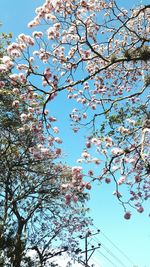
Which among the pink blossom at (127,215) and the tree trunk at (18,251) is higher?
the tree trunk at (18,251)

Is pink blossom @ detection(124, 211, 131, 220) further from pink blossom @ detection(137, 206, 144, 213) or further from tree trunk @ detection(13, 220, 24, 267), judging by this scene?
tree trunk @ detection(13, 220, 24, 267)

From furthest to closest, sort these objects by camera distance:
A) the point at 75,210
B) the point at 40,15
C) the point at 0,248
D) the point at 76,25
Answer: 1. the point at 75,210
2. the point at 0,248
3. the point at 40,15
4. the point at 76,25

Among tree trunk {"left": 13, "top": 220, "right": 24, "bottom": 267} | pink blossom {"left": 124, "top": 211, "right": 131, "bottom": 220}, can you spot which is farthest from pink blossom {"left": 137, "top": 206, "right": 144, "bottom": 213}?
tree trunk {"left": 13, "top": 220, "right": 24, "bottom": 267}

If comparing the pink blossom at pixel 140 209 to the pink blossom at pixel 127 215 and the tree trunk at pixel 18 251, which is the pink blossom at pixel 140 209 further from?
the tree trunk at pixel 18 251

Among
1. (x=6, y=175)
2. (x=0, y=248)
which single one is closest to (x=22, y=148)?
(x=6, y=175)

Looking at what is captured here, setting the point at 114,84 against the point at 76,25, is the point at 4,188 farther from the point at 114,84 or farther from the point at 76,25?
the point at 76,25

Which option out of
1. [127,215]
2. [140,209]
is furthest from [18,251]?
[127,215]

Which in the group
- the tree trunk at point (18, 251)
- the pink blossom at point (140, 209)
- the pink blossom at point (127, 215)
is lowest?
the pink blossom at point (127, 215)

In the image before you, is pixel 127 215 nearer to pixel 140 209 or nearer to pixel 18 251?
pixel 140 209

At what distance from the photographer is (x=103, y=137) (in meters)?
7.25

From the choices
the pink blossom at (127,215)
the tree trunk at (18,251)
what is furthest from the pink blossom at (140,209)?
the tree trunk at (18,251)

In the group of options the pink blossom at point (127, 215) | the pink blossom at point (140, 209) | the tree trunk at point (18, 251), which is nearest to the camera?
the pink blossom at point (127, 215)

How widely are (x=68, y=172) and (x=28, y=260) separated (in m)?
4.37

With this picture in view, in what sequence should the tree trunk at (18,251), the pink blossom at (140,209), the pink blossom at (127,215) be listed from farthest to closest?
the tree trunk at (18,251)
the pink blossom at (140,209)
the pink blossom at (127,215)
